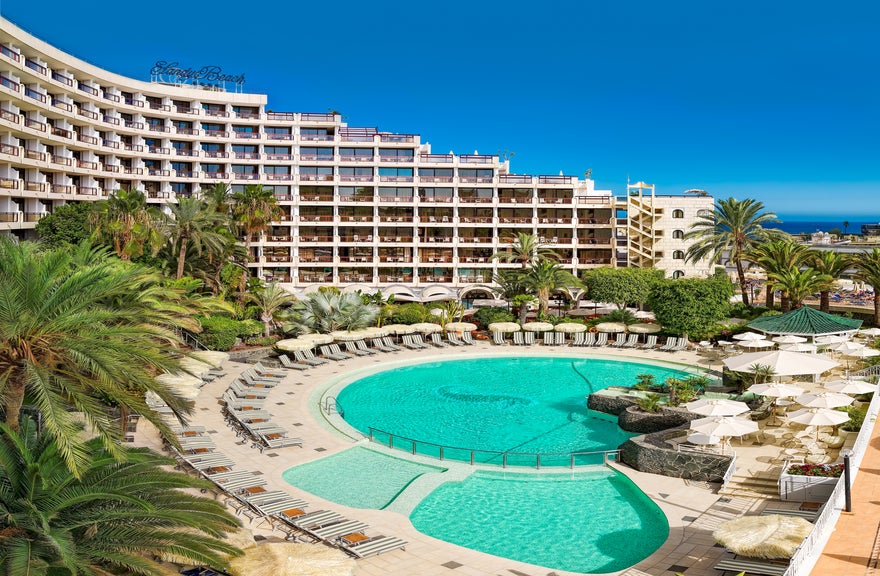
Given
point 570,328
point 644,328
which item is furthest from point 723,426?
point 570,328

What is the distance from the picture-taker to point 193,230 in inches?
1768

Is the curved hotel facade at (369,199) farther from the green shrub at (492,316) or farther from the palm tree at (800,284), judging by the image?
the palm tree at (800,284)

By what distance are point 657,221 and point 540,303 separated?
2420 cm

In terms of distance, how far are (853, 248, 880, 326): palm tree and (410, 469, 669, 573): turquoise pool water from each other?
3049 centimetres

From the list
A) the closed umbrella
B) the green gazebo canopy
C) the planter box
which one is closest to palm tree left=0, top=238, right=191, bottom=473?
the closed umbrella

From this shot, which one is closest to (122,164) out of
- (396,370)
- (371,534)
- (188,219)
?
(188,219)

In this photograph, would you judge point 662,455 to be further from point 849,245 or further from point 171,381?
point 849,245

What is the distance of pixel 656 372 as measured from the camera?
1494 inches

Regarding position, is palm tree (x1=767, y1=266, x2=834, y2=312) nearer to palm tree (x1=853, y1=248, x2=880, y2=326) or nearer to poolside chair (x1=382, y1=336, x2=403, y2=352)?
palm tree (x1=853, y1=248, x2=880, y2=326)

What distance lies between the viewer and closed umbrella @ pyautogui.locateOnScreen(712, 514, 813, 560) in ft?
44.1

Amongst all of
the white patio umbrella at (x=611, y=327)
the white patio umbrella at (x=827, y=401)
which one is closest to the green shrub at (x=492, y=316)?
the white patio umbrella at (x=611, y=327)

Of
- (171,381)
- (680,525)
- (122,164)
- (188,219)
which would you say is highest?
(122,164)

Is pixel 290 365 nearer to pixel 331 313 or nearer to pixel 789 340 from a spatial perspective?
pixel 331 313

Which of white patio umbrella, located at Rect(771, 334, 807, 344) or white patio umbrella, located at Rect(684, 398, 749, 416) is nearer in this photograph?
white patio umbrella, located at Rect(684, 398, 749, 416)
